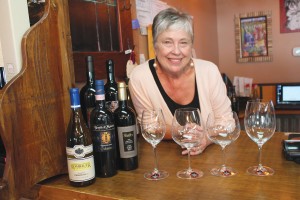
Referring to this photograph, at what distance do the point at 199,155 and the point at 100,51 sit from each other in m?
0.77

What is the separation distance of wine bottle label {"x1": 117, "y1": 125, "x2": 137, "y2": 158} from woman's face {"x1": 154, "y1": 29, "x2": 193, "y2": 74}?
52 cm

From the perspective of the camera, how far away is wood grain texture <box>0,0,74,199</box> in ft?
2.46

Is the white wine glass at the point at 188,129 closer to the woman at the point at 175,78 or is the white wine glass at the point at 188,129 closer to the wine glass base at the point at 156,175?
the wine glass base at the point at 156,175

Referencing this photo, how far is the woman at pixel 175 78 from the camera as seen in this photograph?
1255mm

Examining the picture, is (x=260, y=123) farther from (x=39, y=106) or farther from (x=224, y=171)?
(x=39, y=106)

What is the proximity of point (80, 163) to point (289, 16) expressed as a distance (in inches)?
132

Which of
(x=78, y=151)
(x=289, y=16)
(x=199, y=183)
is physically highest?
(x=289, y=16)

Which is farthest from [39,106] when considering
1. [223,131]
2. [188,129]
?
[223,131]

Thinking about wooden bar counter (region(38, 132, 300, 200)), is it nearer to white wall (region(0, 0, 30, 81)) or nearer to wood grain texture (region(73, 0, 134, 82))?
white wall (region(0, 0, 30, 81))

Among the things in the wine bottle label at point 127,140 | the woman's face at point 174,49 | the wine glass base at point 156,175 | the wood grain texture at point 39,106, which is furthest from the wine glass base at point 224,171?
the woman's face at point 174,49

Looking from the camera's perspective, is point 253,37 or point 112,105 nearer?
point 112,105

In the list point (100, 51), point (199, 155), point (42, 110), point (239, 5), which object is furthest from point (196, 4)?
point (42, 110)

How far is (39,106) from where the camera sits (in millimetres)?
831

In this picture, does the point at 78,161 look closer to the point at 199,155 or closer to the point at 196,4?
the point at 199,155
